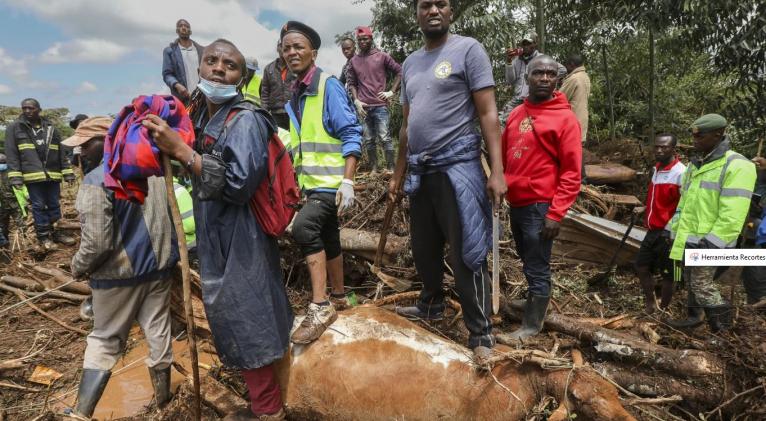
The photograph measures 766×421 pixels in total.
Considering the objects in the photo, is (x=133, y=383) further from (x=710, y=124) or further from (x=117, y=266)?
(x=710, y=124)

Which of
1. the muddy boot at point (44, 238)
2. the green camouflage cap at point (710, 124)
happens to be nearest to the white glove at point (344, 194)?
the green camouflage cap at point (710, 124)

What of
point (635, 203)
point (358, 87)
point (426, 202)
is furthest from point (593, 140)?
point (426, 202)

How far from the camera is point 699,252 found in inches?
118

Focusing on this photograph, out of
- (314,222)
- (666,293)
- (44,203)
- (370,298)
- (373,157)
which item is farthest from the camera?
(44,203)

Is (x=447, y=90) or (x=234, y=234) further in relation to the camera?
(x=447, y=90)

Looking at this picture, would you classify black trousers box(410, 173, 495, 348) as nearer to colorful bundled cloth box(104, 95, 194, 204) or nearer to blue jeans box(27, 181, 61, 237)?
colorful bundled cloth box(104, 95, 194, 204)

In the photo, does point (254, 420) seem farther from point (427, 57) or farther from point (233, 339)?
point (427, 57)

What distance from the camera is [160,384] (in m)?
2.91

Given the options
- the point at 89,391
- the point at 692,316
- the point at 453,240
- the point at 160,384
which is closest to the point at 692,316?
the point at 692,316

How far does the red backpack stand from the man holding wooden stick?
2.78 ft

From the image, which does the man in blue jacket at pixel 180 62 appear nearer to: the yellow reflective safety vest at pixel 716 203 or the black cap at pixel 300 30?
the black cap at pixel 300 30

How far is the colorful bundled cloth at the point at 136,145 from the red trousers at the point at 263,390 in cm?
107

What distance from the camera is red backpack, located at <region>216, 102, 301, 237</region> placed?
7.17ft

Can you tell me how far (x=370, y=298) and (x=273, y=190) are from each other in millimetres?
2148
